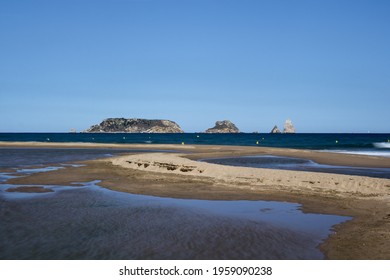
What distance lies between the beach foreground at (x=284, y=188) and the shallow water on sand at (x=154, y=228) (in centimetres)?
84

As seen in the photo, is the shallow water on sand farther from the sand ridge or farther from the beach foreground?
the sand ridge

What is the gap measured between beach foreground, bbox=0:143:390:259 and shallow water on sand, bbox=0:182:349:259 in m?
0.84

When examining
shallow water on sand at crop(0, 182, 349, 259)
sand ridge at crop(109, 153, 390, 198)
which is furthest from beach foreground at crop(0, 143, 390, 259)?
shallow water on sand at crop(0, 182, 349, 259)

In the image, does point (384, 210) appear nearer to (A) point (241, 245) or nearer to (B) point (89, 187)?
(A) point (241, 245)

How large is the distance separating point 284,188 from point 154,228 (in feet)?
29.8

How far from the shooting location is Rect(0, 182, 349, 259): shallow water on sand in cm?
856

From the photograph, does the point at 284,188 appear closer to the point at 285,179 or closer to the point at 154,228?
the point at 285,179

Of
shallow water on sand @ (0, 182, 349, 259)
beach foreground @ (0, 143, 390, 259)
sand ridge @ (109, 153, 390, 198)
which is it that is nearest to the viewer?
shallow water on sand @ (0, 182, 349, 259)

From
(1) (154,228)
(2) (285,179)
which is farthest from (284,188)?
(1) (154,228)

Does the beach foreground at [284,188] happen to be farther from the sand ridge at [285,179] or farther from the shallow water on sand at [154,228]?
the shallow water on sand at [154,228]

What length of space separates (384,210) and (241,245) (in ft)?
22.1

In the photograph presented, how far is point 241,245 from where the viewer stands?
30.0ft

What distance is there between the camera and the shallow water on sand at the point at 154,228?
8562 millimetres
